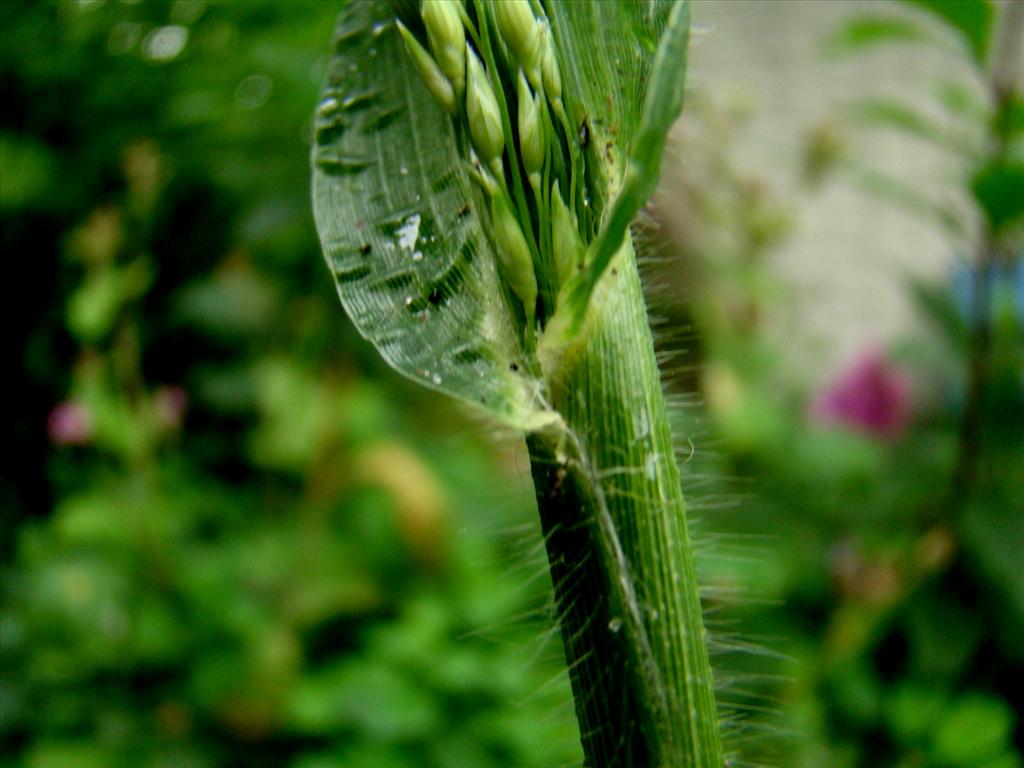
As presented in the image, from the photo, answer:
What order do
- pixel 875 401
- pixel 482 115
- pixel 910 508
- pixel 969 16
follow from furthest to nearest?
pixel 875 401 → pixel 910 508 → pixel 969 16 → pixel 482 115

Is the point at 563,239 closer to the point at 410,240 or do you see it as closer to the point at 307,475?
the point at 410,240

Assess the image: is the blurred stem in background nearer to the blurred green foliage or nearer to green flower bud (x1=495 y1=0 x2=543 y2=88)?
the blurred green foliage

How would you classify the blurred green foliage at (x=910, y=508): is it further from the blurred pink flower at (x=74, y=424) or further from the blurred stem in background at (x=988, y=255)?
the blurred pink flower at (x=74, y=424)

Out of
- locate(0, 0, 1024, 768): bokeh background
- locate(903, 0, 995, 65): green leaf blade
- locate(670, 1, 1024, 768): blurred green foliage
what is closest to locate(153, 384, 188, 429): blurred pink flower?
locate(0, 0, 1024, 768): bokeh background

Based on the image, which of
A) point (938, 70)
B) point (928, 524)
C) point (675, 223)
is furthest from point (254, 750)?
point (938, 70)

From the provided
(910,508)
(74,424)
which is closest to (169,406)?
(74,424)

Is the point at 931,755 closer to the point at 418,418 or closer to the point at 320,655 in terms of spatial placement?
the point at 320,655
